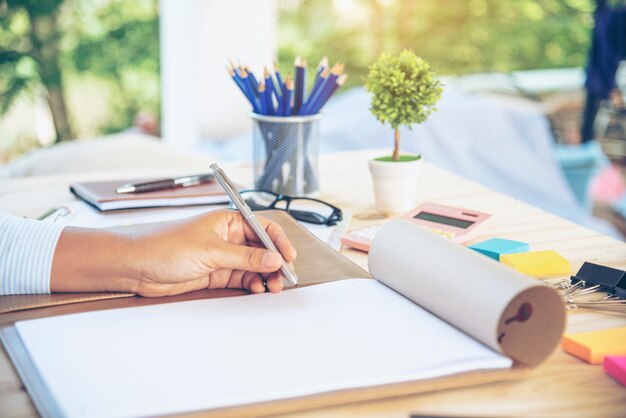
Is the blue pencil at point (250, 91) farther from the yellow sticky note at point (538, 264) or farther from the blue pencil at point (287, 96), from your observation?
the yellow sticky note at point (538, 264)

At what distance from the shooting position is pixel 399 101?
1.16 meters

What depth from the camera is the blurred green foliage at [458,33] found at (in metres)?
5.48

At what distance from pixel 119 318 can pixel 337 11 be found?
16.0ft

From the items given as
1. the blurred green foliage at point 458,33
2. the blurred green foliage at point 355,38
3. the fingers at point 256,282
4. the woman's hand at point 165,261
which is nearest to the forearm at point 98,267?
the woman's hand at point 165,261

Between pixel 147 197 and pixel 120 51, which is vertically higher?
pixel 120 51

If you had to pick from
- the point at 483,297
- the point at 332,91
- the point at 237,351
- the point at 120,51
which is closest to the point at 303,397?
the point at 237,351

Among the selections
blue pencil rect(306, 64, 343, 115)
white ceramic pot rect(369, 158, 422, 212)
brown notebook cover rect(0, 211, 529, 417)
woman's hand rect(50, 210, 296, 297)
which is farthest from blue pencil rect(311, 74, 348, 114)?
woman's hand rect(50, 210, 296, 297)

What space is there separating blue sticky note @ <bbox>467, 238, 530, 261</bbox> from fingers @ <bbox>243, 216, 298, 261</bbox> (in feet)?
0.86

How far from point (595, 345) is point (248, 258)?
13.9 inches

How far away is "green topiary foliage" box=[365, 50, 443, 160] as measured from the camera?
115 cm

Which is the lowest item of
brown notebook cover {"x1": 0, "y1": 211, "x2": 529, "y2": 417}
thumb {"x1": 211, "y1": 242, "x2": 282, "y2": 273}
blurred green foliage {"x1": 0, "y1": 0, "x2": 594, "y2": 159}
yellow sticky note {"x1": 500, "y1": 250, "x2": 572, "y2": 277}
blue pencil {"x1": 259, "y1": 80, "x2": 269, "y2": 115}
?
brown notebook cover {"x1": 0, "y1": 211, "x2": 529, "y2": 417}

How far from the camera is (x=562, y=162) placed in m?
3.02

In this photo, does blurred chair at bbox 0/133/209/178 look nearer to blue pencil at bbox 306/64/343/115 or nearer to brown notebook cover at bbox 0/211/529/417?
blue pencil at bbox 306/64/343/115

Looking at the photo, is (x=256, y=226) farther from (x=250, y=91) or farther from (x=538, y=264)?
(x=250, y=91)
